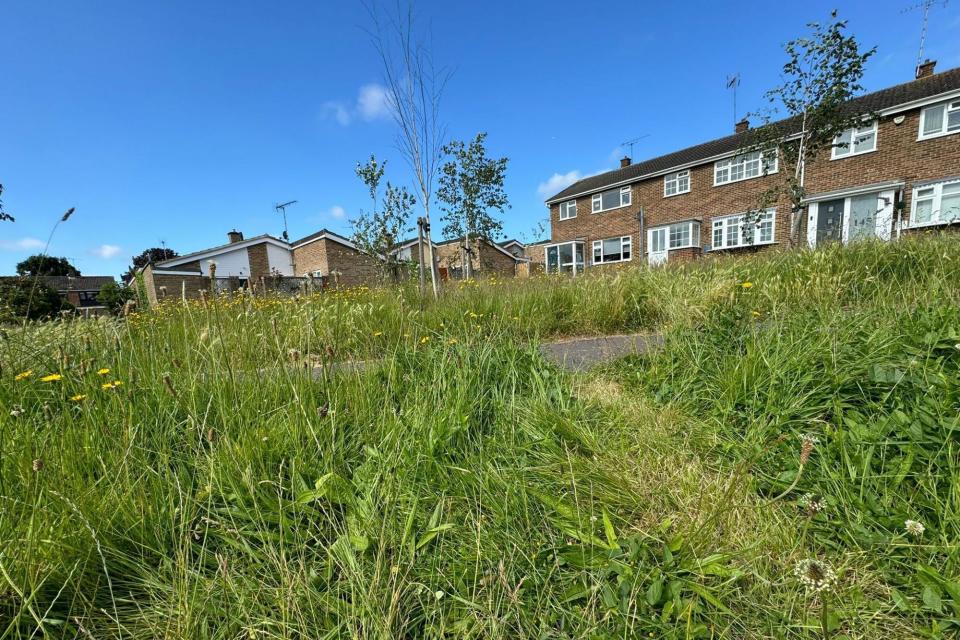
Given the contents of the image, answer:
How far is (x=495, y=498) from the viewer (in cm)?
124

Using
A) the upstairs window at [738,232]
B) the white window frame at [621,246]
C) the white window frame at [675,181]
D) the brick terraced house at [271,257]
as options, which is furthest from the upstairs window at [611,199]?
the brick terraced house at [271,257]

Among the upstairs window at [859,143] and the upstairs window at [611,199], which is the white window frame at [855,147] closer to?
the upstairs window at [859,143]

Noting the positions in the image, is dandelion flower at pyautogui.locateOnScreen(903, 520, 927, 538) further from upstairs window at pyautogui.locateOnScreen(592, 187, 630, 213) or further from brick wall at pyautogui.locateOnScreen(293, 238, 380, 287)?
brick wall at pyautogui.locateOnScreen(293, 238, 380, 287)

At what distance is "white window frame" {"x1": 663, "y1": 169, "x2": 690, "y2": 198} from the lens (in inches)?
802

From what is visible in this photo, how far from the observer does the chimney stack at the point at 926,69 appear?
51.1ft

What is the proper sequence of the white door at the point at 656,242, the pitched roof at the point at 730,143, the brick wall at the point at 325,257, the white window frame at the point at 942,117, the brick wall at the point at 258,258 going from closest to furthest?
the white window frame at the point at 942,117 < the pitched roof at the point at 730,143 < the white door at the point at 656,242 < the brick wall at the point at 325,257 < the brick wall at the point at 258,258

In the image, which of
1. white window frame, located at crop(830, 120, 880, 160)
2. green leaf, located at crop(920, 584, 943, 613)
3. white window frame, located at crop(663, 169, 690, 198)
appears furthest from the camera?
white window frame, located at crop(663, 169, 690, 198)

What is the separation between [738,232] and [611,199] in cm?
806

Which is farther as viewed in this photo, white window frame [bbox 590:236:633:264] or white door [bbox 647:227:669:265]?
white window frame [bbox 590:236:633:264]

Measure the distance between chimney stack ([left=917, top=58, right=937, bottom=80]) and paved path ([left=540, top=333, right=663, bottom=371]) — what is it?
24.1 meters

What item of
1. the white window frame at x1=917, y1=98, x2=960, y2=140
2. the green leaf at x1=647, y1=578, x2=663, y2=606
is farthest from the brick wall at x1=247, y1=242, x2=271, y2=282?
the white window frame at x1=917, y1=98, x2=960, y2=140

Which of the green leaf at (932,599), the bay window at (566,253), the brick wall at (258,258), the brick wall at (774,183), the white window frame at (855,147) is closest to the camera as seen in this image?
the green leaf at (932,599)

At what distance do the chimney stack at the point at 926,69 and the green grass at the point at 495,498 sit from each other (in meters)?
24.2

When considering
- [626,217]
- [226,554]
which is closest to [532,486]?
[226,554]
